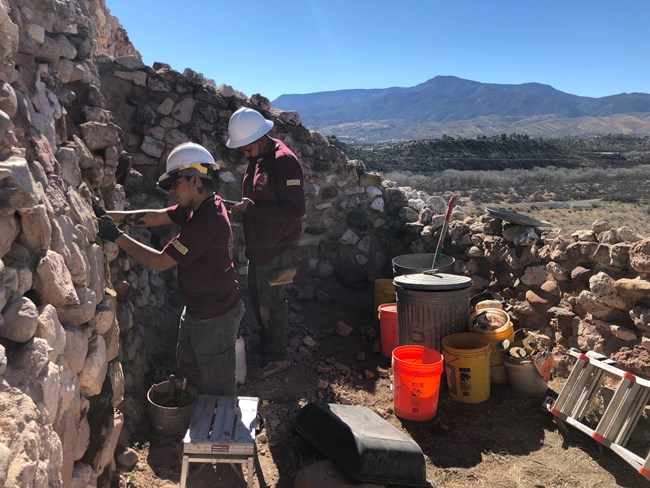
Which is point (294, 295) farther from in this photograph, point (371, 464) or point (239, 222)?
point (371, 464)

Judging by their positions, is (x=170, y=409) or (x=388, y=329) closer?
(x=170, y=409)

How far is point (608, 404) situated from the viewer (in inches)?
169

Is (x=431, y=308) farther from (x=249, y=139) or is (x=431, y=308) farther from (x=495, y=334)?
(x=249, y=139)

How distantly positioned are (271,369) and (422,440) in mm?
1437

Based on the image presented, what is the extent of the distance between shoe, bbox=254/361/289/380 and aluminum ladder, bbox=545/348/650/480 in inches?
89.9

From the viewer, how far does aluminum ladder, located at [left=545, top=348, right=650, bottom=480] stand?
3.88 m

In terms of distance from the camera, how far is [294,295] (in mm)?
6621

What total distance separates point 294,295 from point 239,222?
1.12 m

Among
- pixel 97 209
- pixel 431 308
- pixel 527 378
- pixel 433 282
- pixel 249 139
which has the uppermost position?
pixel 249 139

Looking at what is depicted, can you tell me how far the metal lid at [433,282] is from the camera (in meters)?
4.88

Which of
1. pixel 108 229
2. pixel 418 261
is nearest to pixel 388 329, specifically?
pixel 418 261

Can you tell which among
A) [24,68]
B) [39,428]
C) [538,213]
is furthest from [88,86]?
[538,213]

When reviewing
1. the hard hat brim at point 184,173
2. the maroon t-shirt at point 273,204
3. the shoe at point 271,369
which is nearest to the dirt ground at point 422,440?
the shoe at point 271,369

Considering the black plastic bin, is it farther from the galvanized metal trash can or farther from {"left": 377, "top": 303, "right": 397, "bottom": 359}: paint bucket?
{"left": 377, "top": 303, "right": 397, "bottom": 359}: paint bucket
